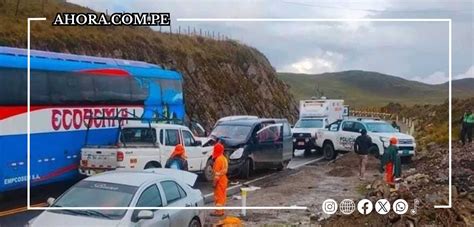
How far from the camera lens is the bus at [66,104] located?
25.8 ft

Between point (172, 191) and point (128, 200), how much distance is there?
70cm

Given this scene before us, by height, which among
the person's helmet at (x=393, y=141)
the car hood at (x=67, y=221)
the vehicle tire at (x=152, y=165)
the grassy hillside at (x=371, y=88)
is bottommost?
the car hood at (x=67, y=221)

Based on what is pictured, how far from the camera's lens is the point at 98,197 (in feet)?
24.3

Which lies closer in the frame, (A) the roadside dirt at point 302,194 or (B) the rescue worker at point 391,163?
(A) the roadside dirt at point 302,194

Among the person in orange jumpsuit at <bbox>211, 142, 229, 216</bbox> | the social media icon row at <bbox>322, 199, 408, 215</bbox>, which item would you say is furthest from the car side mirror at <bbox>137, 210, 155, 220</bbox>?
the social media icon row at <bbox>322, 199, 408, 215</bbox>

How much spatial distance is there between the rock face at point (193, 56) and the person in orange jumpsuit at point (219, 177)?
540 mm

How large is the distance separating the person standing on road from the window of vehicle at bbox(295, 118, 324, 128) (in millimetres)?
1048

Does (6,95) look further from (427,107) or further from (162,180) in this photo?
(427,107)

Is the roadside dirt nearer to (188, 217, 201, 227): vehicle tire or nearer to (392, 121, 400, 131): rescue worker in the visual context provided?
(188, 217, 201, 227): vehicle tire

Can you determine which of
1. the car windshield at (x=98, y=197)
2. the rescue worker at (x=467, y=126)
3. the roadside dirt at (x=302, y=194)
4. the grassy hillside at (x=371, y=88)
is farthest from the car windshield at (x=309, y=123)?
the car windshield at (x=98, y=197)

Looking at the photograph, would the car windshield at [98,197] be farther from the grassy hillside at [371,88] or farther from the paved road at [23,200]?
the grassy hillside at [371,88]

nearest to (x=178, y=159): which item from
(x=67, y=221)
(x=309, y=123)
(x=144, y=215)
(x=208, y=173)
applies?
(x=208, y=173)

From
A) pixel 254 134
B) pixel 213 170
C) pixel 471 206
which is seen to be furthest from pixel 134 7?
pixel 471 206

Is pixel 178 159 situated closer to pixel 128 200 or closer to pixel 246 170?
pixel 246 170
